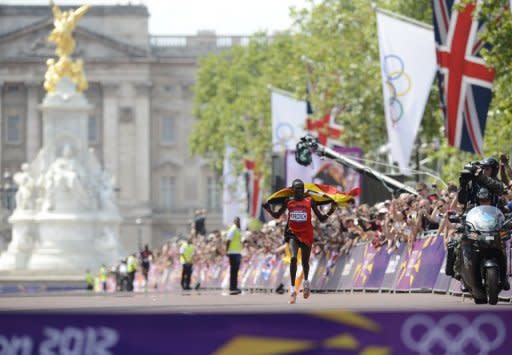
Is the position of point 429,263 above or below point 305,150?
below

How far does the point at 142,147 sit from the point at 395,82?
104604 millimetres

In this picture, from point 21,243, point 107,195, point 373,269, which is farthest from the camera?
point 107,195

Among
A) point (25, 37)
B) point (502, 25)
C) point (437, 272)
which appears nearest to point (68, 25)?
point (25, 37)

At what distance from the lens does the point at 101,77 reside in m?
149

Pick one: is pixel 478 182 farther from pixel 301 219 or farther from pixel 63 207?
pixel 63 207

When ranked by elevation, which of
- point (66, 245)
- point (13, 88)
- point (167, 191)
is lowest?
point (66, 245)

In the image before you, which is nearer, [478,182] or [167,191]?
[478,182]

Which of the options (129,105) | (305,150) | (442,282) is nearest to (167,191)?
(129,105)

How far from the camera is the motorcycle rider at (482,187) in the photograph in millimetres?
21969

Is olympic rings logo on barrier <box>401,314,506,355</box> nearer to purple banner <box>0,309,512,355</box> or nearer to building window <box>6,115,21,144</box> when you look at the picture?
purple banner <box>0,309,512,355</box>

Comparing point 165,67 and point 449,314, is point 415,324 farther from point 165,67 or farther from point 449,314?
point 165,67

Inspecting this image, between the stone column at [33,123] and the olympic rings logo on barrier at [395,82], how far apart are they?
343 feet

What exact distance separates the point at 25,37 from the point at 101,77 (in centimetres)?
799

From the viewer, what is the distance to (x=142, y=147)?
147 meters
